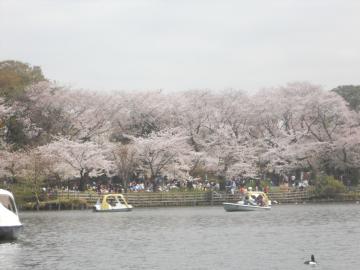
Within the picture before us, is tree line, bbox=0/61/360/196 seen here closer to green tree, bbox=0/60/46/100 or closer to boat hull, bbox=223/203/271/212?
green tree, bbox=0/60/46/100

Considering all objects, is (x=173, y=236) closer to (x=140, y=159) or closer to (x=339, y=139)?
(x=140, y=159)

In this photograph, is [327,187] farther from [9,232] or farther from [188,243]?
[9,232]

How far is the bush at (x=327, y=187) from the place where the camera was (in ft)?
239

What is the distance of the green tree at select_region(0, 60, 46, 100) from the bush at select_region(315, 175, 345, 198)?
31.4 metres

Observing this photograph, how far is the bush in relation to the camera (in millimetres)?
72938

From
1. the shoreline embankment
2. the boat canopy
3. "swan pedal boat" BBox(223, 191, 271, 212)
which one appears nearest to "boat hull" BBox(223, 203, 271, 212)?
"swan pedal boat" BBox(223, 191, 271, 212)

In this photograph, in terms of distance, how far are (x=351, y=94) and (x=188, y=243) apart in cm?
6687

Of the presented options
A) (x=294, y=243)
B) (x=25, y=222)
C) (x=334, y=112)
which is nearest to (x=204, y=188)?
(x=334, y=112)

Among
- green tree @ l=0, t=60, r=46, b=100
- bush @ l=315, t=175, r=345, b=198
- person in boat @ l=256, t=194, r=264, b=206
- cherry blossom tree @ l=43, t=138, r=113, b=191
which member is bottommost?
person in boat @ l=256, t=194, r=264, b=206

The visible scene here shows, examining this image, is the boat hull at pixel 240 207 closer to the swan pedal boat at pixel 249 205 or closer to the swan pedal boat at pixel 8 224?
the swan pedal boat at pixel 249 205

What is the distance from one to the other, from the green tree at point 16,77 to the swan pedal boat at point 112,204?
773 inches

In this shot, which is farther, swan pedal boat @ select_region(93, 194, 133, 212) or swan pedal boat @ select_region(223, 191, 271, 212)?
swan pedal boat @ select_region(93, 194, 133, 212)

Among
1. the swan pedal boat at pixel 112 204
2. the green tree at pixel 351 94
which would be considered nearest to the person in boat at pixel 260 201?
the swan pedal boat at pixel 112 204

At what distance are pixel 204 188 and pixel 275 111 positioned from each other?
48.9ft
